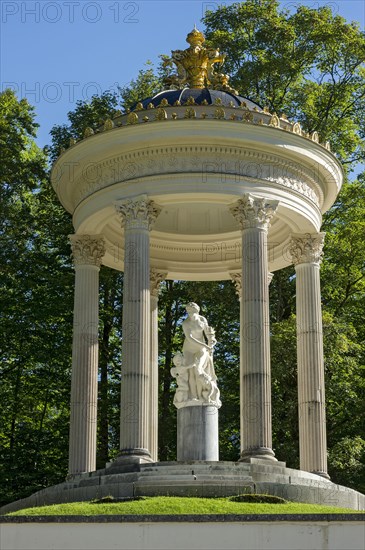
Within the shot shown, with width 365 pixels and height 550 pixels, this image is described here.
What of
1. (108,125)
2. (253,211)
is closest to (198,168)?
(253,211)

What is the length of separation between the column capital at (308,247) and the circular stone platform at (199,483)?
9.18m

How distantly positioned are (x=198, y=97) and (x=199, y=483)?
52.1 feet

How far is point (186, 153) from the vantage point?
135ft

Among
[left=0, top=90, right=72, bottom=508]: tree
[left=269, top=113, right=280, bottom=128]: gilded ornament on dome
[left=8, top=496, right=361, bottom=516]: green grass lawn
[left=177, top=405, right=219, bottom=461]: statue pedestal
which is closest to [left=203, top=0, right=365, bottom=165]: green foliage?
[left=0, top=90, right=72, bottom=508]: tree

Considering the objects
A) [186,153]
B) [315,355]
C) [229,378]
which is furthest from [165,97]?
[229,378]

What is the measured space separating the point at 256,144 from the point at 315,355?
795cm

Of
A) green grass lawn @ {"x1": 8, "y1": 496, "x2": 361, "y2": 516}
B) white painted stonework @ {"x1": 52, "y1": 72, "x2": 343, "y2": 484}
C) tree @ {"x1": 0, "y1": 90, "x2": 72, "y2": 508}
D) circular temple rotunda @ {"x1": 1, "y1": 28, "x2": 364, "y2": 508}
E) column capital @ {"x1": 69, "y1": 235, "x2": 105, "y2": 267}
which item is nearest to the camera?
green grass lawn @ {"x1": 8, "y1": 496, "x2": 361, "y2": 516}

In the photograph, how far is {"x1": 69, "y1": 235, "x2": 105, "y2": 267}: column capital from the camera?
4469 centimetres

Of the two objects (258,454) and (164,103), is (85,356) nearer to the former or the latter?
(258,454)

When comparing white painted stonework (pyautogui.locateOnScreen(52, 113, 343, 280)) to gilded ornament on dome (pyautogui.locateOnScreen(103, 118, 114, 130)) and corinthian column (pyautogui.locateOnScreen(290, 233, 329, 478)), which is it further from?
corinthian column (pyautogui.locateOnScreen(290, 233, 329, 478))

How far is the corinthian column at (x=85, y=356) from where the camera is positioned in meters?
43.0

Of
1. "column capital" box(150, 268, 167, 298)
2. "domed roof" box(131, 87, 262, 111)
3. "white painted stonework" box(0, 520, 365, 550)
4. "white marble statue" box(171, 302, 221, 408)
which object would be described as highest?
"domed roof" box(131, 87, 262, 111)

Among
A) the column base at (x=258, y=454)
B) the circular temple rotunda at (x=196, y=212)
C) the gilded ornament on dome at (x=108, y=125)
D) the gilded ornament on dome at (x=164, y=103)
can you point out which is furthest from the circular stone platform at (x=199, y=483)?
the gilded ornament on dome at (x=164, y=103)

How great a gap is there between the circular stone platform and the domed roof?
13501mm
